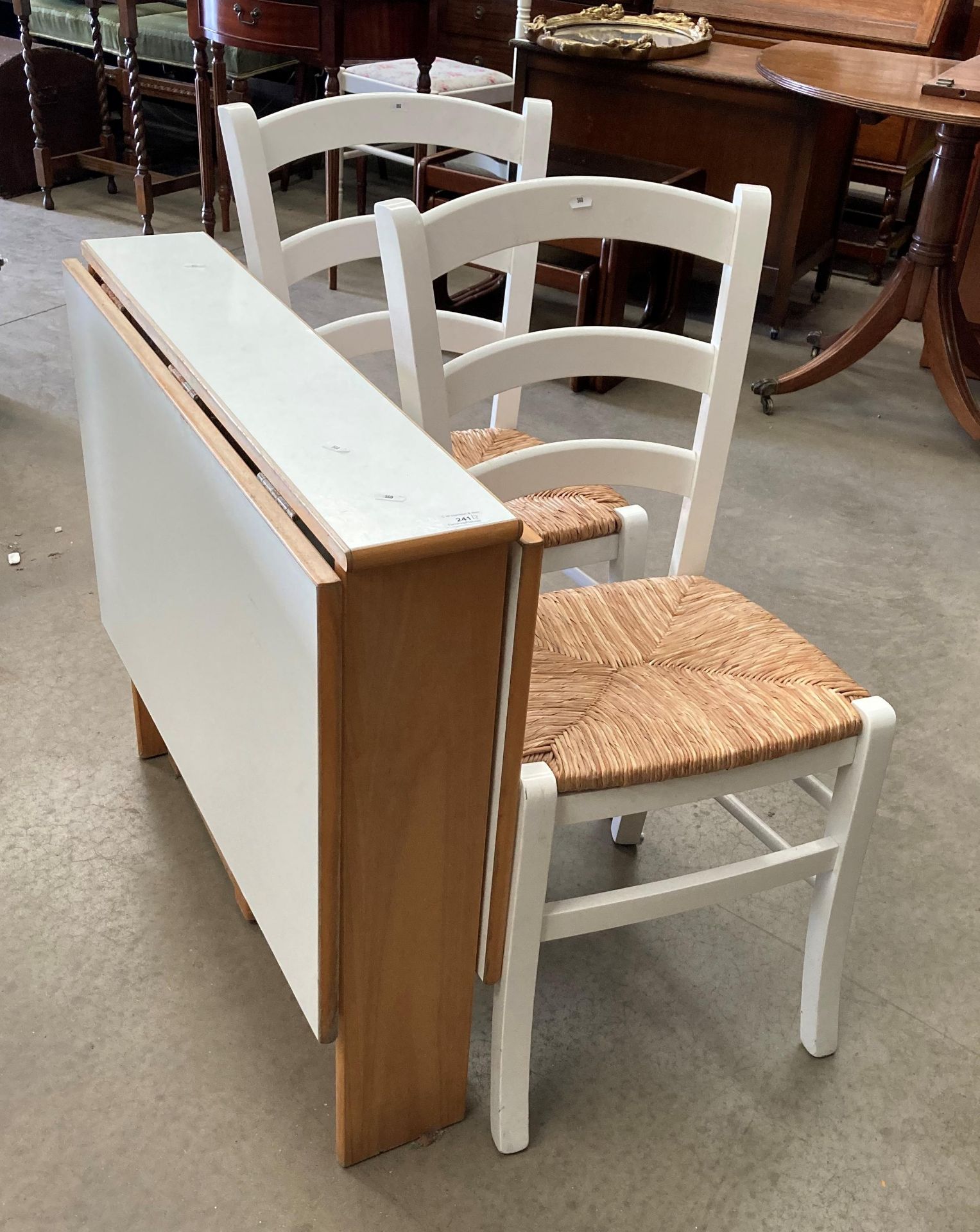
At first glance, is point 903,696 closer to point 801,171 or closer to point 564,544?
point 564,544

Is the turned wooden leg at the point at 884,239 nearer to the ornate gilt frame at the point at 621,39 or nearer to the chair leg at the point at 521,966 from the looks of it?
the ornate gilt frame at the point at 621,39

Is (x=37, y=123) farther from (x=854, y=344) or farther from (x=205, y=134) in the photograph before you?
(x=854, y=344)

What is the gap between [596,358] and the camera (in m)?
1.33

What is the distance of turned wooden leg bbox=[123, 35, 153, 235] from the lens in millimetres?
3428

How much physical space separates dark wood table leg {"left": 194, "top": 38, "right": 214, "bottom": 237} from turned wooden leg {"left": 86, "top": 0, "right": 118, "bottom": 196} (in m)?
0.52

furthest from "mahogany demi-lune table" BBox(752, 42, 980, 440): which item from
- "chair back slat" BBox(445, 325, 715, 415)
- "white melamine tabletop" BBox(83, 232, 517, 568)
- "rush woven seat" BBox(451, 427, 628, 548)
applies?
"white melamine tabletop" BBox(83, 232, 517, 568)

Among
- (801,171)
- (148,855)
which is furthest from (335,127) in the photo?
(801,171)

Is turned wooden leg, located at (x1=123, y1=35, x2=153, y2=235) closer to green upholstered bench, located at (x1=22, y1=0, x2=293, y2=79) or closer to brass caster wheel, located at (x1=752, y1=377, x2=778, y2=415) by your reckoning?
green upholstered bench, located at (x1=22, y1=0, x2=293, y2=79)

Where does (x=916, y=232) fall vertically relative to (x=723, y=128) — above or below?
below

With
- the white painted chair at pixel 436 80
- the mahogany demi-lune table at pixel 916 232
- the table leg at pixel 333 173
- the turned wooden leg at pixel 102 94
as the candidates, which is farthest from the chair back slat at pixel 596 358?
the turned wooden leg at pixel 102 94

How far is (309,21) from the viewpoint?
3016 millimetres

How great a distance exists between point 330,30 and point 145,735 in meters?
2.11

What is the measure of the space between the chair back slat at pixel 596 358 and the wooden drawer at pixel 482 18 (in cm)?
351

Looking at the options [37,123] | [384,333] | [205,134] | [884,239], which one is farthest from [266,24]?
[884,239]
